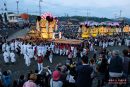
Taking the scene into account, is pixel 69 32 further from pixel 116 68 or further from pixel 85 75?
pixel 85 75

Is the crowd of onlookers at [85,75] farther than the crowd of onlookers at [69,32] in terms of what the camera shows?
No

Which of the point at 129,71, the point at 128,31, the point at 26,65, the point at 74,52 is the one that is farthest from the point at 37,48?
the point at 128,31

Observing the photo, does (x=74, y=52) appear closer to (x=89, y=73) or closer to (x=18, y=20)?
(x=89, y=73)

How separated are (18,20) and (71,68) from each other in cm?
9384

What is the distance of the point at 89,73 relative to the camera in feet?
37.0

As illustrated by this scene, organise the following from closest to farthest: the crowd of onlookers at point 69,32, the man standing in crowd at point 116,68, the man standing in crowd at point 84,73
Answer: the man standing in crowd at point 84,73
the man standing in crowd at point 116,68
the crowd of onlookers at point 69,32

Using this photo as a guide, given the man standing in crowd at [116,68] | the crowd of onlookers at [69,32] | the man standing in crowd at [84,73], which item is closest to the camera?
the man standing in crowd at [84,73]

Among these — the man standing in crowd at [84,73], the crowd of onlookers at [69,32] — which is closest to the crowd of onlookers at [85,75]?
the man standing in crowd at [84,73]

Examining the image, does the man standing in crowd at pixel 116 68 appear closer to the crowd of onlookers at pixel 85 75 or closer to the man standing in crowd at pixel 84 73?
the crowd of onlookers at pixel 85 75

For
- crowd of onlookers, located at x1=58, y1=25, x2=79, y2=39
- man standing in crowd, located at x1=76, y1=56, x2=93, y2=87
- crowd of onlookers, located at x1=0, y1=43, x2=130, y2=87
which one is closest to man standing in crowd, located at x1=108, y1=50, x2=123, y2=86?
crowd of onlookers, located at x1=0, y1=43, x2=130, y2=87

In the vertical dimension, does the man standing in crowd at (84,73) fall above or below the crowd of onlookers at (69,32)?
above

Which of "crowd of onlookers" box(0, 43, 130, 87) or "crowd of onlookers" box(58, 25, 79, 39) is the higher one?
"crowd of onlookers" box(0, 43, 130, 87)

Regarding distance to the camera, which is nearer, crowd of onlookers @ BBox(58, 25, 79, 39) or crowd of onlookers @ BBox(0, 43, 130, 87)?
crowd of onlookers @ BBox(0, 43, 130, 87)

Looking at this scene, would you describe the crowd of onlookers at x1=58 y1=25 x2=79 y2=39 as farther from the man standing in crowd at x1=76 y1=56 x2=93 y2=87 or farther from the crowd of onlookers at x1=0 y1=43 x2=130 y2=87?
the man standing in crowd at x1=76 y1=56 x2=93 y2=87
